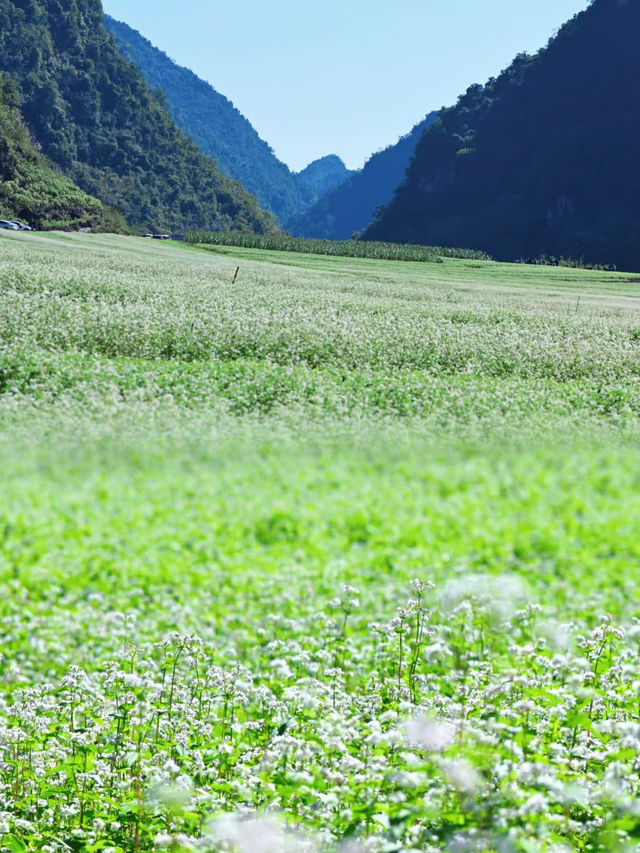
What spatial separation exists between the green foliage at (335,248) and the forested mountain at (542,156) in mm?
55433

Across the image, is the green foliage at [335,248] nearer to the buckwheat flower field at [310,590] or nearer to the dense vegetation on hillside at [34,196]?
the dense vegetation on hillside at [34,196]

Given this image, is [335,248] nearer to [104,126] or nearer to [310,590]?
[310,590]

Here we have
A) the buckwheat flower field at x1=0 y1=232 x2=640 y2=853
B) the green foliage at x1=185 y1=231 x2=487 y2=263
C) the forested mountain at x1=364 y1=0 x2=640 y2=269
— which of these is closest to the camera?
the buckwheat flower field at x1=0 y1=232 x2=640 y2=853

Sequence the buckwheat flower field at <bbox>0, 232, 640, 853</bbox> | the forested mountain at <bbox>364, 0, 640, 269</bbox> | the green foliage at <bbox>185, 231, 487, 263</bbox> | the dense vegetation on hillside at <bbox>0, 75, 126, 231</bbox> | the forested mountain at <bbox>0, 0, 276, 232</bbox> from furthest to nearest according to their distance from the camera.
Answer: the forested mountain at <bbox>0, 0, 276, 232</bbox> < the forested mountain at <bbox>364, 0, 640, 269</bbox> < the dense vegetation on hillside at <bbox>0, 75, 126, 231</bbox> < the green foliage at <bbox>185, 231, 487, 263</bbox> < the buckwheat flower field at <bbox>0, 232, 640, 853</bbox>

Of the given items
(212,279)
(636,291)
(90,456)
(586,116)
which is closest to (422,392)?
(90,456)

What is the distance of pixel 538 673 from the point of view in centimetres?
709

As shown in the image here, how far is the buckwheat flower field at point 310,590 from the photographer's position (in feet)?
14.9

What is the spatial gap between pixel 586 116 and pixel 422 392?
161 metres

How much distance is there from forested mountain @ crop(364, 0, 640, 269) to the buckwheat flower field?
11993 centimetres

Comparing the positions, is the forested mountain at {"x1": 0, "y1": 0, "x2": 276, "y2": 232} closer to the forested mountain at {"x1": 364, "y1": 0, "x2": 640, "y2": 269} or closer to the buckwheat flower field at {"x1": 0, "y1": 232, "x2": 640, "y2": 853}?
the forested mountain at {"x1": 364, "y1": 0, "x2": 640, "y2": 269}

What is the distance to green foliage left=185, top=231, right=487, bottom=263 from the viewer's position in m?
76.8

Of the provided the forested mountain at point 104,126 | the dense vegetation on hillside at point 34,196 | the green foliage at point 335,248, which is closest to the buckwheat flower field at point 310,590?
the green foliage at point 335,248

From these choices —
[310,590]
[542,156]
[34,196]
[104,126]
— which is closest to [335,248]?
[34,196]

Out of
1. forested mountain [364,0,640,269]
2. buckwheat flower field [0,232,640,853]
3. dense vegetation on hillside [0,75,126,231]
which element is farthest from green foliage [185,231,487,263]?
forested mountain [364,0,640,269]
